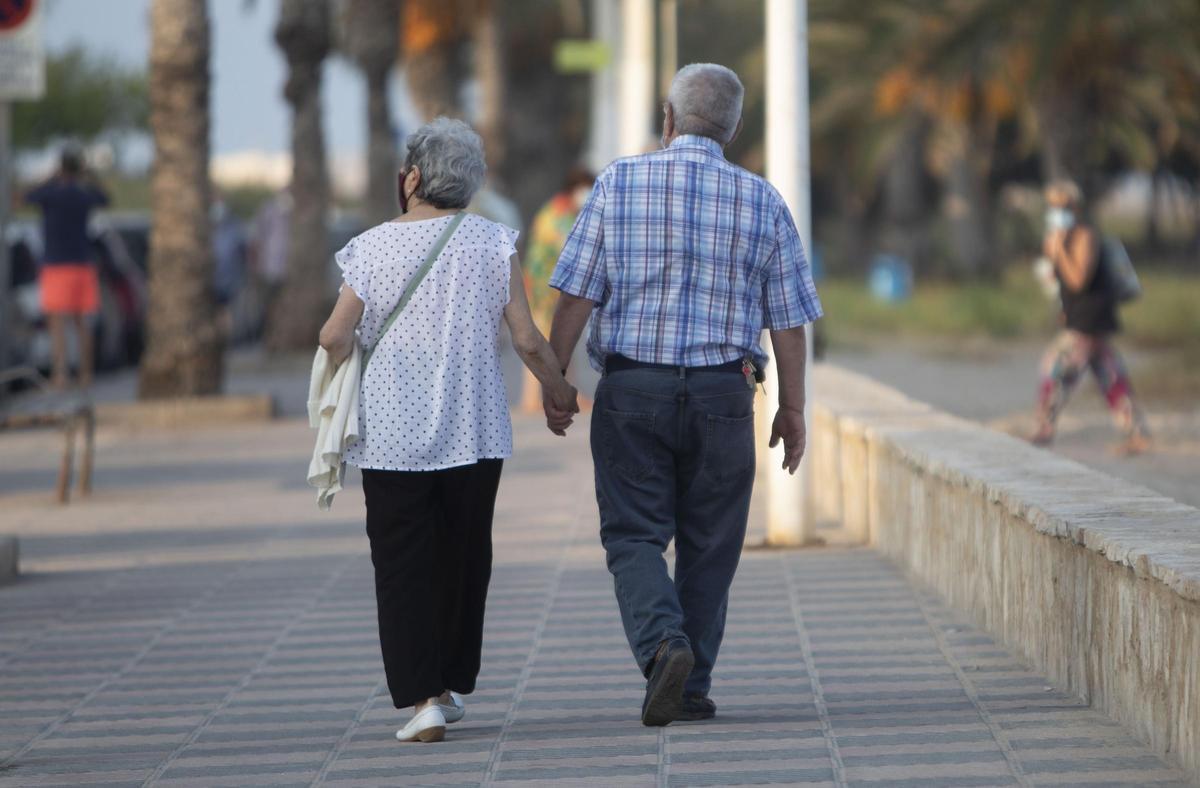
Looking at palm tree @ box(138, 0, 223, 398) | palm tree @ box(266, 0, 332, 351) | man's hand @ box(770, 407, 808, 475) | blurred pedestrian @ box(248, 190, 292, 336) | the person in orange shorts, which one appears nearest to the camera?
man's hand @ box(770, 407, 808, 475)

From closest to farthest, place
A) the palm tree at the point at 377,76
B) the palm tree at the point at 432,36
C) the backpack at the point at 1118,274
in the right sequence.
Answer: the backpack at the point at 1118,274 < the palm tree at the point at 377,76 < the palm tree at the point at 432,36

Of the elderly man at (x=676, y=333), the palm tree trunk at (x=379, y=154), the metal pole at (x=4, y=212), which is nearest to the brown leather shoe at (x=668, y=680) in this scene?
the elderly man at (x=676, y=333)

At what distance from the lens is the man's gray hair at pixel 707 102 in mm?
5660

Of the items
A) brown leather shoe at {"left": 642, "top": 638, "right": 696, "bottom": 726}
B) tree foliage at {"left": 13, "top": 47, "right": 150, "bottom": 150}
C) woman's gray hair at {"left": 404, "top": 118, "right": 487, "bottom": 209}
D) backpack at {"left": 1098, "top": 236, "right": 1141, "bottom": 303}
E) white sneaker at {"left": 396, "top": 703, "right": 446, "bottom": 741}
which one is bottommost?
white sneaker at {"left": 396, "top": 703, "right": 446, "bottom": 741}

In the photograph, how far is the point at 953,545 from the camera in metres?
7.48

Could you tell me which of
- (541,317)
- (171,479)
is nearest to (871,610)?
(171,479)

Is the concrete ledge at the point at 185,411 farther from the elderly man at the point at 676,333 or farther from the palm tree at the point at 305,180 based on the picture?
the elderly man at the point at 676,333

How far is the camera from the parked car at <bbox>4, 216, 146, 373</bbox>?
1823 centimetres

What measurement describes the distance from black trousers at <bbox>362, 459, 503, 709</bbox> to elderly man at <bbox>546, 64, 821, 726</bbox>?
0.34 meters

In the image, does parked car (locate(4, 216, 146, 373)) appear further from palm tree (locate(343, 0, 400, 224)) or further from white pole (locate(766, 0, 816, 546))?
white pole (locate(766, 0, 816, 546))

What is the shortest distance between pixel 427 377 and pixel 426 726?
0.91 m

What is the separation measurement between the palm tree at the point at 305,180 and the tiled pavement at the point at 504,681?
10.8 m

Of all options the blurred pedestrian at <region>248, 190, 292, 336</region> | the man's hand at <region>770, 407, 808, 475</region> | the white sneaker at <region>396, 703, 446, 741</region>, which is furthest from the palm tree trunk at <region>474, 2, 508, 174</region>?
the white sneaker at <region>396, 703, 446, 741</region>

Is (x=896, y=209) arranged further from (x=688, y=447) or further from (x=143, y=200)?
(x=688, y=447)
